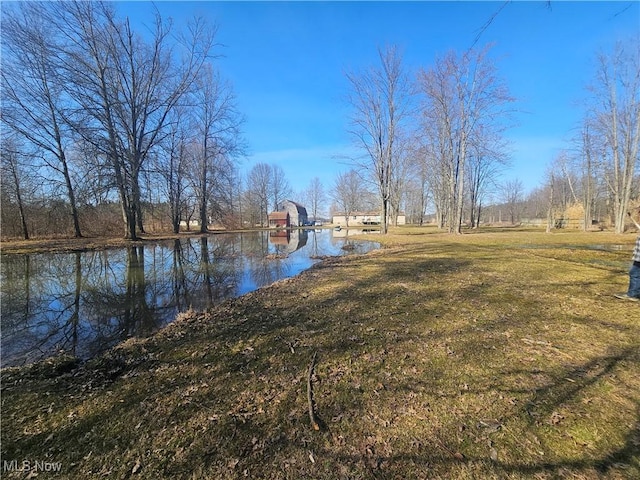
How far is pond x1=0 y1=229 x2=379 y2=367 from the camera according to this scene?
5.02 meters

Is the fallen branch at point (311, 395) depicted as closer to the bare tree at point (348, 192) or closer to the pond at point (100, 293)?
the pond at point (100, 293)

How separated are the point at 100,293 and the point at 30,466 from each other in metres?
7.22

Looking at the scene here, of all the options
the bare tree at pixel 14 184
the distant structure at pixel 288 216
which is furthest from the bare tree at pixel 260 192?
the bare tree at pixel 14 184

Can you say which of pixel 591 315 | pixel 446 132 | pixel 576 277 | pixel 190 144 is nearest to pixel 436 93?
pixel 446 132

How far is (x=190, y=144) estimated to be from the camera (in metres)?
36.4

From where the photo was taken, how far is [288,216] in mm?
71625

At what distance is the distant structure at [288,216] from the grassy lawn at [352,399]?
63765mm

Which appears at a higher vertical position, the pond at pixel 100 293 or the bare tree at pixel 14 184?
→ the bare tree at pixel 14 184

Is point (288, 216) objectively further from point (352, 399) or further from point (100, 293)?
point (352, 399)

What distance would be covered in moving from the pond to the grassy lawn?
1.32 meters

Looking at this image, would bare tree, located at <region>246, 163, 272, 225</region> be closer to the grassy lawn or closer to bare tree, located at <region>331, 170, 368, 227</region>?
bare tree, located at <region>331, 170, 368, 227</region>

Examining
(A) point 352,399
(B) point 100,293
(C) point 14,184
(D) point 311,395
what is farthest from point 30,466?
(C) point 14,184

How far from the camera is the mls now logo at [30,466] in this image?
6.90ft

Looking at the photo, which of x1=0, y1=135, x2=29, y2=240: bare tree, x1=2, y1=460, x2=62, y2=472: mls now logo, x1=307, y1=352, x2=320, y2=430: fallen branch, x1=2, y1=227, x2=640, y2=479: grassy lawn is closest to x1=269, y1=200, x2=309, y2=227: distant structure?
x1=0, y1=135, x2=29, y2=240: bare tree
